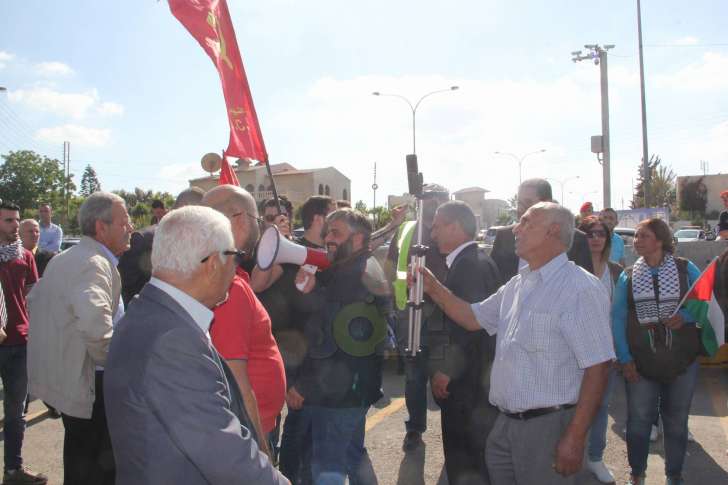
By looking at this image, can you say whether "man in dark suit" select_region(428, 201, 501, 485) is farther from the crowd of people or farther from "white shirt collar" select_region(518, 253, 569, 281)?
"white shirt collar" select_region(518, 253, 569, 281)

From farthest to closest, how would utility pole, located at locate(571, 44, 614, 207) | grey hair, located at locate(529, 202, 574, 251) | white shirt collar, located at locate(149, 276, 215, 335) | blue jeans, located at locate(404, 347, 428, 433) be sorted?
utility pole, located at locate(571, 44, 614, 207) → blue jeans, located at locate(404, 347, 428, 433) → grey hair, located at locate(529, 202, 574, 251) → white shirt collar, located at locate(149, 276, 215, 335)

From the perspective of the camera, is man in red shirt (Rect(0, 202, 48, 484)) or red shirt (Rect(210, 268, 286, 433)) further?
man in red shirt (Rect(0, 202, 48, 484))

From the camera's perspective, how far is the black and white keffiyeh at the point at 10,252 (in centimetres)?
518

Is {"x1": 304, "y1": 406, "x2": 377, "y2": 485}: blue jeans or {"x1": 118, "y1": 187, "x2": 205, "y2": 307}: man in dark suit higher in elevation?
{"x1": 118, "y1": 187, "x2": 205, "y2": 307}: man in dark suit

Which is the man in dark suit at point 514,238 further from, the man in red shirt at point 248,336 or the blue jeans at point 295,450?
the man in red shirt at point 248,336

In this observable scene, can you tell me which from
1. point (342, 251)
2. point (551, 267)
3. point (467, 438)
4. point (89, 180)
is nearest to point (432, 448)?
point (467, 438)

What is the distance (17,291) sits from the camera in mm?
5207

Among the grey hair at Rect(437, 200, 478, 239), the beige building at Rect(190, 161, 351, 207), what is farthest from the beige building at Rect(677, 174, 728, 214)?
the grey hair at Rect(437, 200, 478, 239)

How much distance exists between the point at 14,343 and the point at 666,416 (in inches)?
192

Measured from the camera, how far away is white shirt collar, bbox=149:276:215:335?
5.56ft

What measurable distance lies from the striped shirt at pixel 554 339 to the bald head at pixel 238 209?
1309 mm

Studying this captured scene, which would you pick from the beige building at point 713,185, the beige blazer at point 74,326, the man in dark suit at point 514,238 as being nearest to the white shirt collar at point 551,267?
the man in dark suit at point 514,238

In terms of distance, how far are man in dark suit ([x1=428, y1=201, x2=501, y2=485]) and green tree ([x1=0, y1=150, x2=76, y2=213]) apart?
72.0 metres

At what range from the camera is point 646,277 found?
4219 mm
